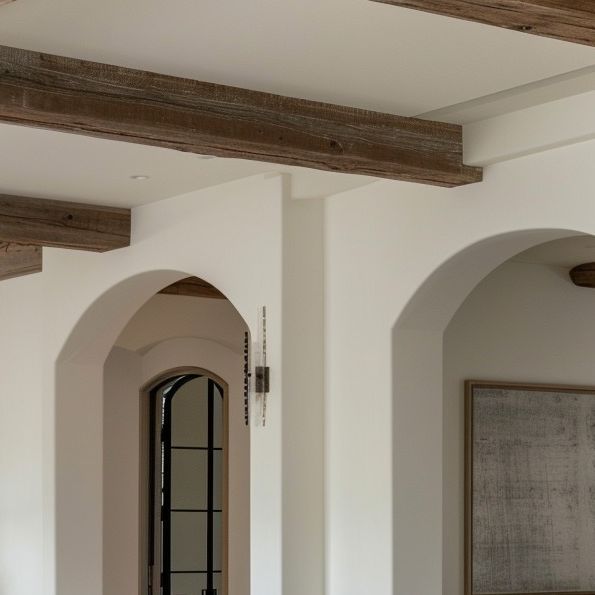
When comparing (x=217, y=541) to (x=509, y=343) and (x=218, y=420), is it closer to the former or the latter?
(x=218, y=420)

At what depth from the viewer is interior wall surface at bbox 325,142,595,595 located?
4.71 metres

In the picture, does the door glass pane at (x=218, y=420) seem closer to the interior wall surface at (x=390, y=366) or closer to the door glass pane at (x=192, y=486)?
the door glass pane at (x=192, y=486)

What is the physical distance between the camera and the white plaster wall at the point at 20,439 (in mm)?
7242

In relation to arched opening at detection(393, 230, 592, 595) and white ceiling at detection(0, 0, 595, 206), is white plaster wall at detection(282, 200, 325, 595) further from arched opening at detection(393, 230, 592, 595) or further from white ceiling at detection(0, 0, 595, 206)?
Result: white ceiling at detection(0, 0, 595, 206)

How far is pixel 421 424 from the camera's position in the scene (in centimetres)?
496

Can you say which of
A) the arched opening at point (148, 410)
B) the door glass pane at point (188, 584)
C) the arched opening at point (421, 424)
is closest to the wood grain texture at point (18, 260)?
the arched opening at point (148, 410)

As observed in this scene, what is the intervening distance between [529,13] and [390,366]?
2.36 meters

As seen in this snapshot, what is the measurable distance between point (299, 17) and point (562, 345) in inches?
141

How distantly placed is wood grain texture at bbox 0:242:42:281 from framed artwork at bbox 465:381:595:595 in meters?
2.70

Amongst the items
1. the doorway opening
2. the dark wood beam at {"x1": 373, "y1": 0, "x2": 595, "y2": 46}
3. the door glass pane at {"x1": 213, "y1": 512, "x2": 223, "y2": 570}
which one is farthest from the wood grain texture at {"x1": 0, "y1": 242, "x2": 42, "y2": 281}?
the dark wood beam at {"x1": 373, "y1": 0, "x2": 595, "y2": 46}

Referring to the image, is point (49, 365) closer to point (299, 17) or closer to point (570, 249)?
point (570, 249)

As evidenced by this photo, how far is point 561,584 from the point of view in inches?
248

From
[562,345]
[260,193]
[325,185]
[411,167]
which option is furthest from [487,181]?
[562,345]

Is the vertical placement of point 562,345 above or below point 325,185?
below
